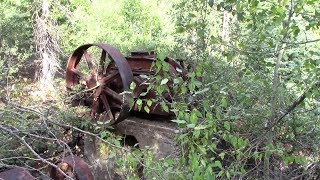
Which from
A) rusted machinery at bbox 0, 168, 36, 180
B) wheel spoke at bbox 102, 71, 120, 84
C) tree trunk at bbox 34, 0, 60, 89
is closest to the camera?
rusted machinery at bbox 0, 168, 36, 180

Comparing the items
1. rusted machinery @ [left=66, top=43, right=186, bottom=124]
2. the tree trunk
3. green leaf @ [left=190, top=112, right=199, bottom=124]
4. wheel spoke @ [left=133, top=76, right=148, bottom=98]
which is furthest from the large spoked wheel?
the tree trunk

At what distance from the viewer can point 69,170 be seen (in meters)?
6.53

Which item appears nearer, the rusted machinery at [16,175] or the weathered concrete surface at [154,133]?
the rusted machinery at [16,175]

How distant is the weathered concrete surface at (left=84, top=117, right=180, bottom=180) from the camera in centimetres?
606

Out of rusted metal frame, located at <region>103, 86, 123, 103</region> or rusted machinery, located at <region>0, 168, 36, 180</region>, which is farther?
rusted metal frame, located at <region>103, 86, 123, 103</region>

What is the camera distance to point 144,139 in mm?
6543

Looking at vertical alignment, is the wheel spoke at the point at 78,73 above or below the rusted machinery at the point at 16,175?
above

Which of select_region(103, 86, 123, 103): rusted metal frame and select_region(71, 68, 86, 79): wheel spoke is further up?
select_region(71, 68, 86, 79): wheel spoke

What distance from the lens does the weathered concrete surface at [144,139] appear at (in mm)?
6055

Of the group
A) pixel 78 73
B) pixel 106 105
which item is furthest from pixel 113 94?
pixel 78 73

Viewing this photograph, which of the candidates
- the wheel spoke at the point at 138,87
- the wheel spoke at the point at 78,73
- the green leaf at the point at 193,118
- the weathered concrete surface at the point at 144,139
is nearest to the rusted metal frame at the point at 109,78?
the wheel spoke at the point at 138,87

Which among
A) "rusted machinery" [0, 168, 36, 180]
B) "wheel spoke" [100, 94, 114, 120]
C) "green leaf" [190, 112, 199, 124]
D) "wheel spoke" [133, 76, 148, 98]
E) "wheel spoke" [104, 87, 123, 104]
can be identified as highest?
"green leaf" [190, 112, 199, 124]

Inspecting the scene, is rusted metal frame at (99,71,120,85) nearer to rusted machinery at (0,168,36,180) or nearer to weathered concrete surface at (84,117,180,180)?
weathered concrete surface at (84,117,180,180)

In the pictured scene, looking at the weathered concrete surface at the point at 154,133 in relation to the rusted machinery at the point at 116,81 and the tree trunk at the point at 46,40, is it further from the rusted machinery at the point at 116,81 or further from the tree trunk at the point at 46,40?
the tree trunk at the point at 46,40
